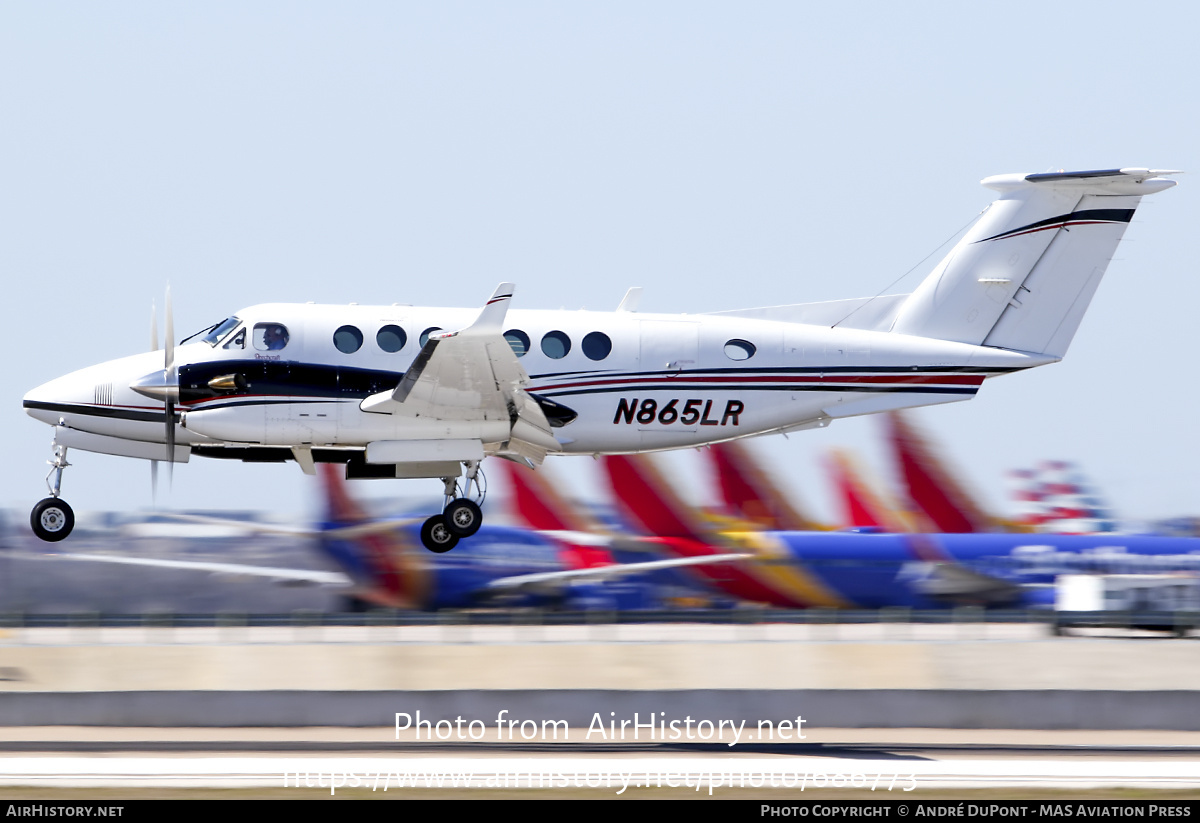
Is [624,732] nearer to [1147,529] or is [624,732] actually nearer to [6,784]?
[6,784]

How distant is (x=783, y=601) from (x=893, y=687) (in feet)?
42.8

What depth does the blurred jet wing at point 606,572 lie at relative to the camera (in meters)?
38.1

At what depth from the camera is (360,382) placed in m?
22.8

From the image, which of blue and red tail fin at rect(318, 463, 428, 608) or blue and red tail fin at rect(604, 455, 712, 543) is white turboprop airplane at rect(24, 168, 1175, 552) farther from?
blue and red tail fin at rect(604, 455, 712, 543)

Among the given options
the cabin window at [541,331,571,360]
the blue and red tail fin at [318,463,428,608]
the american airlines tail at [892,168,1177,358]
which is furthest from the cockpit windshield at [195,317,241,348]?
the blue and red tail fin at [318,463,428,608]

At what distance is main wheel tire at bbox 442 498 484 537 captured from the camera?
2381 cm

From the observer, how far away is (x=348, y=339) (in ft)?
75.0

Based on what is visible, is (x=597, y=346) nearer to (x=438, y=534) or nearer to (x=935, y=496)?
(x=438, y=534)

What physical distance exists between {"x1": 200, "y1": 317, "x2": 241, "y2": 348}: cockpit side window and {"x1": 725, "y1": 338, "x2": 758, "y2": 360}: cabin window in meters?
7.73

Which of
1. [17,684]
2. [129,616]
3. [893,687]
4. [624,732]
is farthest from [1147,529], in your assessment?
[17,684]

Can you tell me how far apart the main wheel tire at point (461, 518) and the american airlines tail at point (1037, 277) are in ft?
25.2

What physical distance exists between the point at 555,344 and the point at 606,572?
1668 centimetres

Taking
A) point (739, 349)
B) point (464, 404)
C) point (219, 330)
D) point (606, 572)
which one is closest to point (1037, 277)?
point (739, 349)

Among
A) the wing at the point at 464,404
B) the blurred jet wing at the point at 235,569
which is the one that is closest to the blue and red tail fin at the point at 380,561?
the blurred jet wing at the point at 235,569
